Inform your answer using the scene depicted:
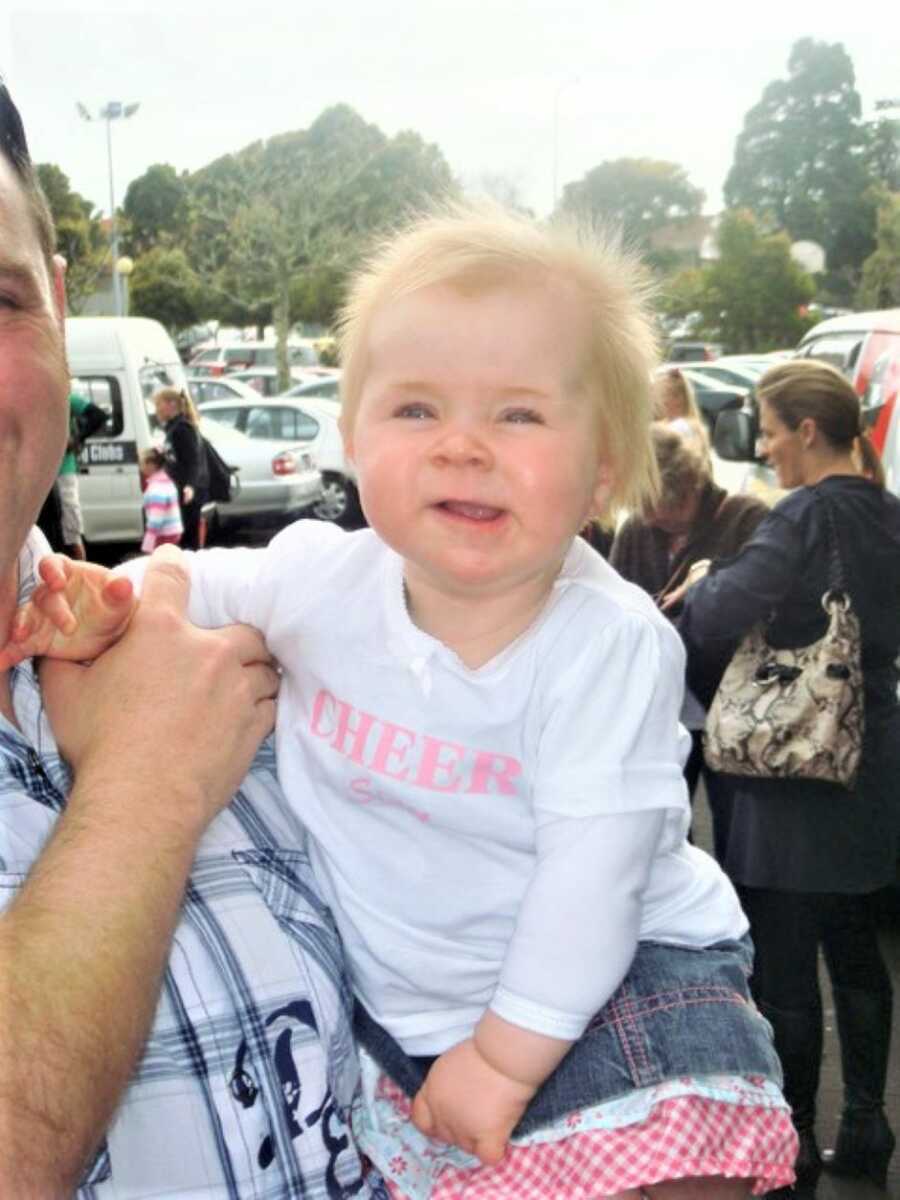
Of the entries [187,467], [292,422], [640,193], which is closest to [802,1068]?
[640,193]

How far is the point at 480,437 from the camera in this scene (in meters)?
1.09

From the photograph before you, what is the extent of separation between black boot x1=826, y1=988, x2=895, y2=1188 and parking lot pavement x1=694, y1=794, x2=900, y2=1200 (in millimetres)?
30

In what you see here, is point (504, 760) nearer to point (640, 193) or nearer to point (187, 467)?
point (640, 193)

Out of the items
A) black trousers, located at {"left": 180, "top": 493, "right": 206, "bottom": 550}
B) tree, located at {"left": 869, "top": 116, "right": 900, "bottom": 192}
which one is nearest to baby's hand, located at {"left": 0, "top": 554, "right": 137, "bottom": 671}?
tree, located at {"left": 869, "top": 116, "right": 900, "bottom": 192}

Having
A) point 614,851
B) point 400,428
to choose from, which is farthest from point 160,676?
point 614,851

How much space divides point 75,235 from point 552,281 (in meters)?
0.49

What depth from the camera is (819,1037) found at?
2.81m

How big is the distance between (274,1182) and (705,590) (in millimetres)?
1961

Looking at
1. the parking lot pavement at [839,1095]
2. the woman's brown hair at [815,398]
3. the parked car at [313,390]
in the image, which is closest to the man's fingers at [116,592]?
the woman's brown hair at [815,398]

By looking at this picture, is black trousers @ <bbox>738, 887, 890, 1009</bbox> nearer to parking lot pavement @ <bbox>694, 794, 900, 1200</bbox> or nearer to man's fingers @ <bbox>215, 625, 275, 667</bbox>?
parking lot pavement @ <bbox>694, 794, 900, 1200</bbox>

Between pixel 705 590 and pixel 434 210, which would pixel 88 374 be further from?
pixel 434 210

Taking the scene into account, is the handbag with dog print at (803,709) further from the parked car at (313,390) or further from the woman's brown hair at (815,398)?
the parked car at (313,390)

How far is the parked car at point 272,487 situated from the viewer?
16.6 ft

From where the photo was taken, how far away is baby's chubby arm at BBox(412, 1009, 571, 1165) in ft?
3.58
